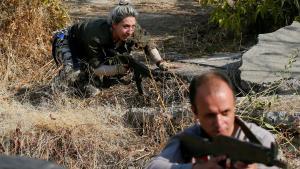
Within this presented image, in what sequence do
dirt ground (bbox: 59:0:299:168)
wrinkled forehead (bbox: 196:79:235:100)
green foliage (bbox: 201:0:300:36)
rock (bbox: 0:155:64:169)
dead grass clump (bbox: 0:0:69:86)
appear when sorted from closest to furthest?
1. rock (bbox: 0:155:64:169)
2. wrinkled forehead (bbox: 196:79:235:100)
3. dead grass clump (bbox: 0:0:69:86)
4. green foliage (bbox: 201:0:300:36)
5. dirt ground (bbox: 59:0:299:168)

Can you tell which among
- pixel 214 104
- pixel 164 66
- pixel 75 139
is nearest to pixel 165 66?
pixel 164 66

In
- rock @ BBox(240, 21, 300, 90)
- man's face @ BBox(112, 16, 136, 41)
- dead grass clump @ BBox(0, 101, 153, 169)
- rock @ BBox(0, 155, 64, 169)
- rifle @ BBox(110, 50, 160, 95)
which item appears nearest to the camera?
rock @ BBox(0, 155, 64, 169)

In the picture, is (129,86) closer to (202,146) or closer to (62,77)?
(62,77)

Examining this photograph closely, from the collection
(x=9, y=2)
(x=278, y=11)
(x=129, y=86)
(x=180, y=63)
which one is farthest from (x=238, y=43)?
(x=9, y=2)

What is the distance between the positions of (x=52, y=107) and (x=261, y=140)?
11.4ft

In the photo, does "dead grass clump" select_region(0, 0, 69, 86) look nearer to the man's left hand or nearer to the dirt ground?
the dirt ground

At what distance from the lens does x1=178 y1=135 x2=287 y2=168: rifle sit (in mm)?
2316

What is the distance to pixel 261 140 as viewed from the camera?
262 cm

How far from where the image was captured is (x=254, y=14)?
8.14 meters

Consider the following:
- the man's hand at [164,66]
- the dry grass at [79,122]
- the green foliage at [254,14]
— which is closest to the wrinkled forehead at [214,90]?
the dry grass at [79,122]

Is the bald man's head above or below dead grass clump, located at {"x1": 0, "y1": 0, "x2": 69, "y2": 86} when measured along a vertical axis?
above

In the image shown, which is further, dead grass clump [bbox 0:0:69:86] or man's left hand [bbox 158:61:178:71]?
dead grass clump [bbox 0:0:69:86]

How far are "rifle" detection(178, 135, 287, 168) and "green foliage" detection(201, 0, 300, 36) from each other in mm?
5481

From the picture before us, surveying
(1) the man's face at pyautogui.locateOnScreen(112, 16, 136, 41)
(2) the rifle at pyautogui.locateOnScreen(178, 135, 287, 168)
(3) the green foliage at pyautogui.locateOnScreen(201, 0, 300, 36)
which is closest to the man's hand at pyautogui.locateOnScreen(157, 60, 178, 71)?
(1) the man's face at pyautogui.locateOnScreen(112, 16, 136, 41)
